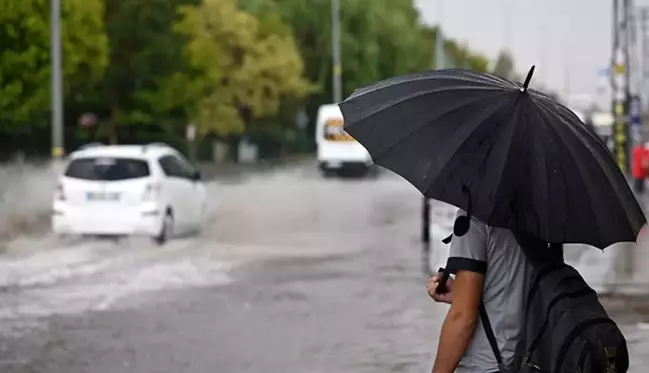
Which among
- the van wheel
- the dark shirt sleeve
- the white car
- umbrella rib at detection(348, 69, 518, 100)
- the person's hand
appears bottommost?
the van wheel

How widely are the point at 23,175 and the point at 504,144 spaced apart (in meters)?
29.3

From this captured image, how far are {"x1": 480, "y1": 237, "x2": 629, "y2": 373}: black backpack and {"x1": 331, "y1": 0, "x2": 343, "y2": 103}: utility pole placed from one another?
54.2 meters

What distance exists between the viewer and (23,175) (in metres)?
31.6

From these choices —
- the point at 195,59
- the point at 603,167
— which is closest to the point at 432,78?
the point at 603,167

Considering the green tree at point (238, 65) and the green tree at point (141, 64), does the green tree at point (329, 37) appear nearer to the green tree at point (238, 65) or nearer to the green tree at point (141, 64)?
Result: the green tree at point (238, 65)

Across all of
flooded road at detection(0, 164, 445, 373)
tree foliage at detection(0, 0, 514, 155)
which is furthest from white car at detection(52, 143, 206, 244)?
tree foliage at detection(0, 0, 514, 155)

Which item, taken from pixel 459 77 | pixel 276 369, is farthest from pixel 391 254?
pixel 459 77

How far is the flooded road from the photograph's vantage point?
869cm

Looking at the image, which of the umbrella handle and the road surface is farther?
the road surface

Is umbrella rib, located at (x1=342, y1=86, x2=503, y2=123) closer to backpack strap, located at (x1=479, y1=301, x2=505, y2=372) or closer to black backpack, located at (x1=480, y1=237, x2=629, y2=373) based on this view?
black backpack, located at (x1=480, y1=237, x2=629, y2=373)

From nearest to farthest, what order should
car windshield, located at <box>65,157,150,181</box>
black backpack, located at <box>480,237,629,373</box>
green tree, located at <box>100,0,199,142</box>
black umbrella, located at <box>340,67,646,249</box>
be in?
black backpack, located at <box>480,237,629,373</box> < black umbrella, located at <box>340,67,646,249</box> < car windshield, located at <box>65,157,150,181</box> < green tree, located at <box>100,0,199,142</box>

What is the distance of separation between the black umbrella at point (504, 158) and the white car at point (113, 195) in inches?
540

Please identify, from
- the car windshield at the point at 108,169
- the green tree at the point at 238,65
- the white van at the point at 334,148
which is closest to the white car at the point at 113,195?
the car windshield at the point at 108,169

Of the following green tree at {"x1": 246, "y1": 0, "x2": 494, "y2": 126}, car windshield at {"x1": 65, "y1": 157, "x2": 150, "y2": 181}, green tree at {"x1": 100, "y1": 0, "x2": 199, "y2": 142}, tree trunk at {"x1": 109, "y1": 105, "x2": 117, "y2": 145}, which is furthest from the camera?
green tree at {"x1": 246, "y1": 0, "x2": 494, "y2": 126}
